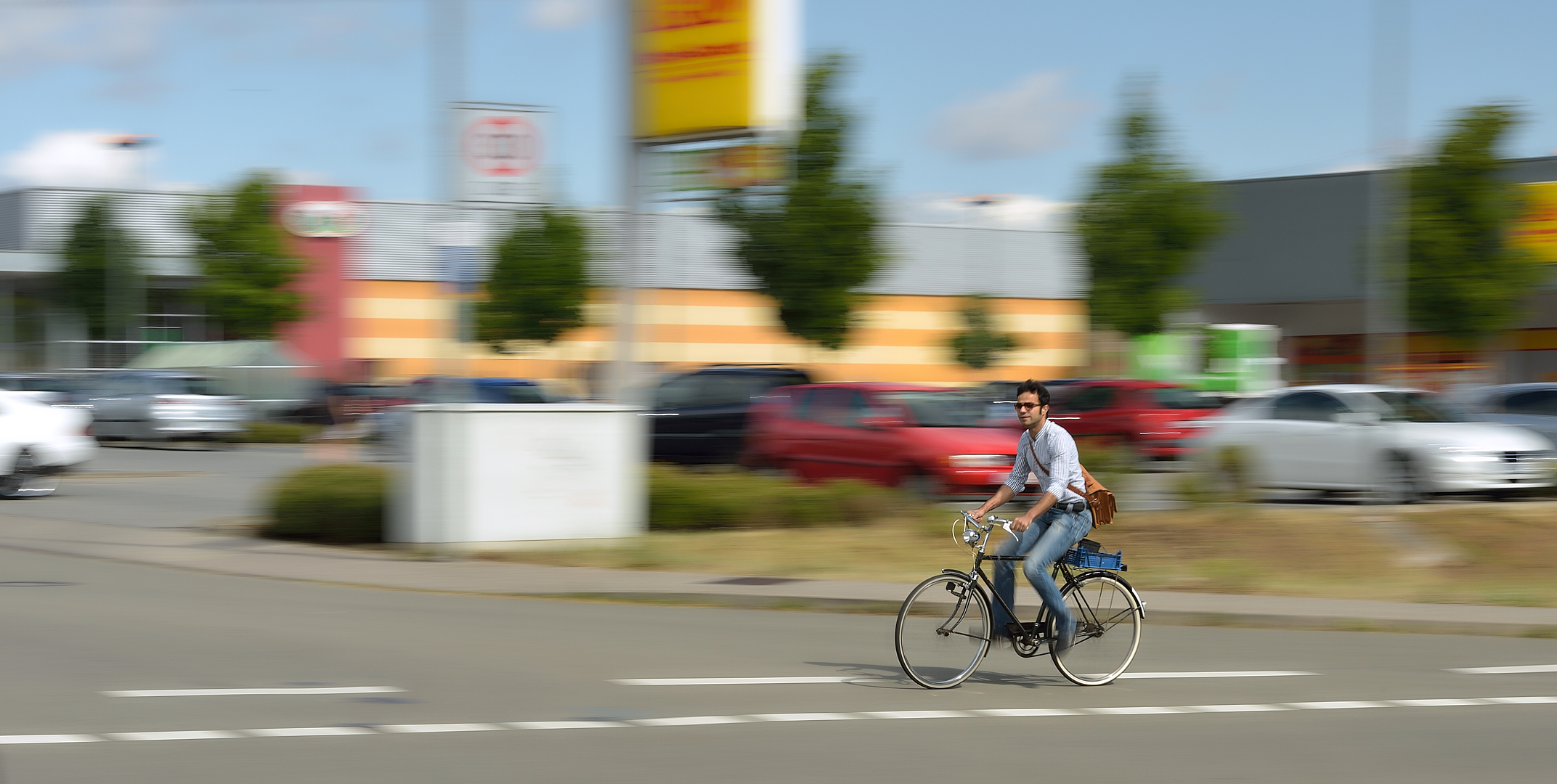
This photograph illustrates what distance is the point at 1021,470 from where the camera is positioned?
9.06 metres

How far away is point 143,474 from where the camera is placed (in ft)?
87.1

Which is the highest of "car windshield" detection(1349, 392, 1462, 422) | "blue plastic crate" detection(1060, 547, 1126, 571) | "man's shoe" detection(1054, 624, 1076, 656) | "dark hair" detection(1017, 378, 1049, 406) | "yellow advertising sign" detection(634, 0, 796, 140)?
"yellow advertising sign" detection(634, 0, 796, 140)

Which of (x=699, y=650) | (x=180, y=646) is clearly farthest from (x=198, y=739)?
(x=699, y=650)

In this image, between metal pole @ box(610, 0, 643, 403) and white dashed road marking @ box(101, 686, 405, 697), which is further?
metal pole @ box(610, 0, 643, 403)

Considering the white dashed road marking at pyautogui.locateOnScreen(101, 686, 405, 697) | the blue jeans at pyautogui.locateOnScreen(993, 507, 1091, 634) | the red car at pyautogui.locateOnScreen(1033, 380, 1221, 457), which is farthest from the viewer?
the red car at pyautogui.locateOnScreen(1033, 380, 1221, 457)

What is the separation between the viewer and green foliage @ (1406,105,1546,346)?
38094mm

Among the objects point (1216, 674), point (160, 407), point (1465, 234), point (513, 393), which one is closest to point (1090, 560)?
point (1216, 674)

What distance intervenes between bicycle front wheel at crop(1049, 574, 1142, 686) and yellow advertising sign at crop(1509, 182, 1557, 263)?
41207mm

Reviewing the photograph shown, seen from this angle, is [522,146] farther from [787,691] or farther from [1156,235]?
[1156,235]

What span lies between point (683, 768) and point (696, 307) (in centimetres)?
6310

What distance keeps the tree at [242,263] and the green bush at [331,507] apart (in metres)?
37.3

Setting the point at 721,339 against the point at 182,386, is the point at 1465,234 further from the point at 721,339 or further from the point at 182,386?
the point at 721,339

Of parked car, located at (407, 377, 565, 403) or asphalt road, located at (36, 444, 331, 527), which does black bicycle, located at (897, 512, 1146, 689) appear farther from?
parked car, located at (407, 377, 565, 403)

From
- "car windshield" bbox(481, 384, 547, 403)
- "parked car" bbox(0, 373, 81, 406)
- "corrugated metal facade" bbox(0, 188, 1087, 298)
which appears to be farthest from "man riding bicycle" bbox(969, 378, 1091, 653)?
"corrugated metal facade" bbox(0, 188, 1087, 298)
